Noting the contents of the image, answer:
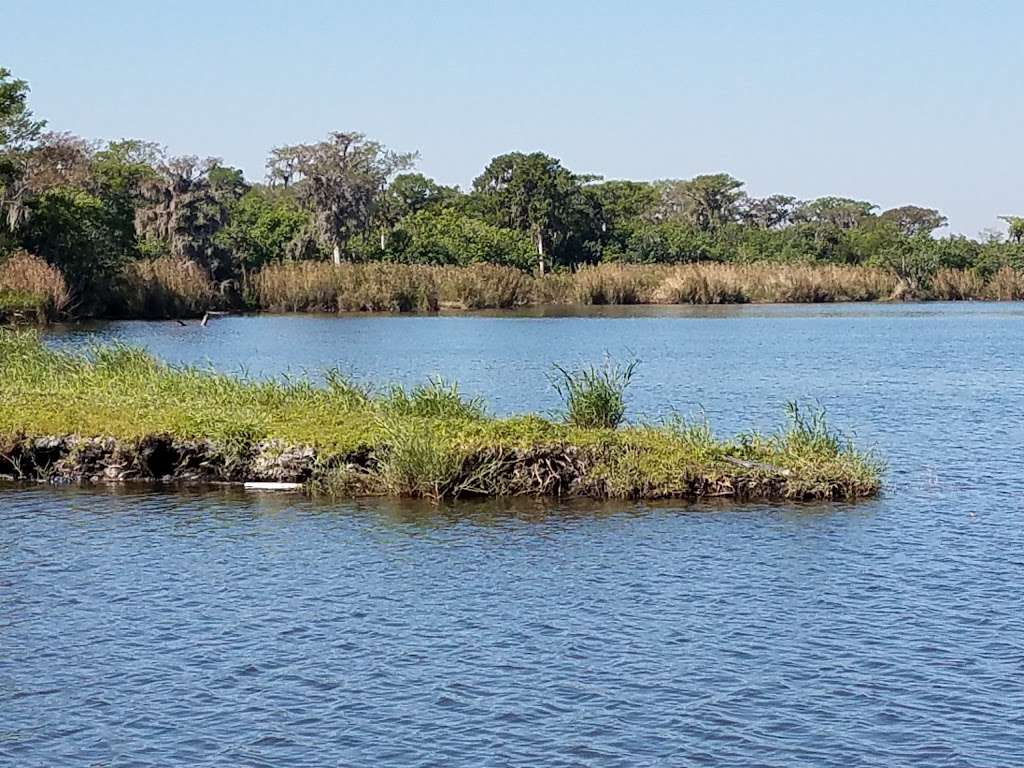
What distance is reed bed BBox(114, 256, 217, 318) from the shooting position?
70.4 meters

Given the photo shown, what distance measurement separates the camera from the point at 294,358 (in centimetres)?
4531

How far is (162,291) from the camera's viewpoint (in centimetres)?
7175

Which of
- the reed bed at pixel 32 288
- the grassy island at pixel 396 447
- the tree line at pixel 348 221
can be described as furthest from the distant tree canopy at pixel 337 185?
the grassy island at pixel 396 447

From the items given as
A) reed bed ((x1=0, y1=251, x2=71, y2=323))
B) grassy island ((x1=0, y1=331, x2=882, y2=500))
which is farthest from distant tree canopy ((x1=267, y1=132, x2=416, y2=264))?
grassy island ((x1=0, y1=331, x2=882, y2=500))

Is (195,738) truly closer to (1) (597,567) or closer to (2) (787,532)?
(1) (597,567)

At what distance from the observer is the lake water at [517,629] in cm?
1126

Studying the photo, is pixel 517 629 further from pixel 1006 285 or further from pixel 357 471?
pixel 1006 285

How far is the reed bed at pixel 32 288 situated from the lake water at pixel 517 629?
132ft

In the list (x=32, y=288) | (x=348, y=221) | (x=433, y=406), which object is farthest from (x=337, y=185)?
(x=433, y=406)

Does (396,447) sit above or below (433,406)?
Result: below

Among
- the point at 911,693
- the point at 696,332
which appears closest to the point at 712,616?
the point at 911,693

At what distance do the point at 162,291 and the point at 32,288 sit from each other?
11.1 m

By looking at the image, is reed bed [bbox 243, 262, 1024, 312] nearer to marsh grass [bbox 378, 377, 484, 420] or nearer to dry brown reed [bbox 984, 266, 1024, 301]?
dry brown reed [bbox 984, 266, 1024, 301]

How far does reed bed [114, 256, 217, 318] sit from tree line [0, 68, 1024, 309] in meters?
1.11
